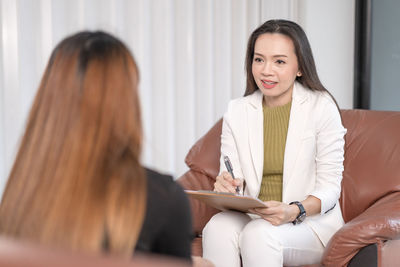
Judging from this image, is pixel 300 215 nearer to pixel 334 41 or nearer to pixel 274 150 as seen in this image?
pixel 274 150

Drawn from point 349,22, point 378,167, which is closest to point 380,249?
point 378,167

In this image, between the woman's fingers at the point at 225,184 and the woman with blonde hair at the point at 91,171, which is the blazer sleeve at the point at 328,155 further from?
the woman with blonde hair at the point at 91,171

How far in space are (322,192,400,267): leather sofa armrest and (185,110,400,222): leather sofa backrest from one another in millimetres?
321

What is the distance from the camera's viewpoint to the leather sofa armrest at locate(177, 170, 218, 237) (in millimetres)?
2604

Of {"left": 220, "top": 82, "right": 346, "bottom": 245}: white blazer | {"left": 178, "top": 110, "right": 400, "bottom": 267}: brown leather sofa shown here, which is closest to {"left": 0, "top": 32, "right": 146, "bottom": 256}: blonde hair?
{"left": 178, "top": 110, "right": 400, "bottom": 267}: brown leather sofa

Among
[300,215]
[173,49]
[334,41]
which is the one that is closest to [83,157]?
[300,215]

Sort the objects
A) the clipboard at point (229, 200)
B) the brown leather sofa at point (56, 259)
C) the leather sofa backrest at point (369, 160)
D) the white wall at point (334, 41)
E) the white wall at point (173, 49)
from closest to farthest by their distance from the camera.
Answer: the brown leather sofa at point (56, 259) → the clipboard at point (229, 200) → the leather sofa backrest at point (369, 160) → the white wall at point (173, 49) → the white wall at point (334, 41)

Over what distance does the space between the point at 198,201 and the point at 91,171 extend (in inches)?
67.2

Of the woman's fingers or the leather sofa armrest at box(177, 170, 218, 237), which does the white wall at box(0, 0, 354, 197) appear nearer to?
the leather sofa armrest at box(177, 170, 218, 237)

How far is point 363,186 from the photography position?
2445mm

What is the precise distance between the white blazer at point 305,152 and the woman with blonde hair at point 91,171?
4.30ft

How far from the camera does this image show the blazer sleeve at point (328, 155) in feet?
7.53

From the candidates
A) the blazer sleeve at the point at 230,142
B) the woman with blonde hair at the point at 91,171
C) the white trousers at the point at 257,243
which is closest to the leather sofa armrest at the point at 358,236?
the white trousers at the point at 257,243

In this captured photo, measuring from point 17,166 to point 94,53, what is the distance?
0.83 feet
